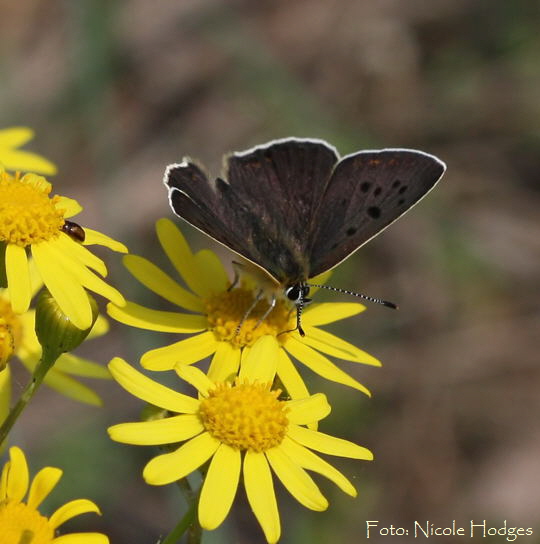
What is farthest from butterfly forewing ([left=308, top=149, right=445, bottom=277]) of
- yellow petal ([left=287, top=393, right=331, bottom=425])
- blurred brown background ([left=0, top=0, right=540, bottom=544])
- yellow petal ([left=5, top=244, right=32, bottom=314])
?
blurred brown background ([left=0, top=0, right=540, bottom=544])

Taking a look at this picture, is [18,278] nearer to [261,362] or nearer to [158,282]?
[158,282]

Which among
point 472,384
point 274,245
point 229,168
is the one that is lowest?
point 274,245

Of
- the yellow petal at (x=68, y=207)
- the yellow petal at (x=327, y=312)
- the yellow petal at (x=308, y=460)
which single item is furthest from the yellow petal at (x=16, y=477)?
the yellow petal at (x=327, y=312)

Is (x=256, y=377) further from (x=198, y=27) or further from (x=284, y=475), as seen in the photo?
(x=198, y=27)

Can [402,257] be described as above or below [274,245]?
above

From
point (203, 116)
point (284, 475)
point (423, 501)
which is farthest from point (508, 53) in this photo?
point (284, 475)
